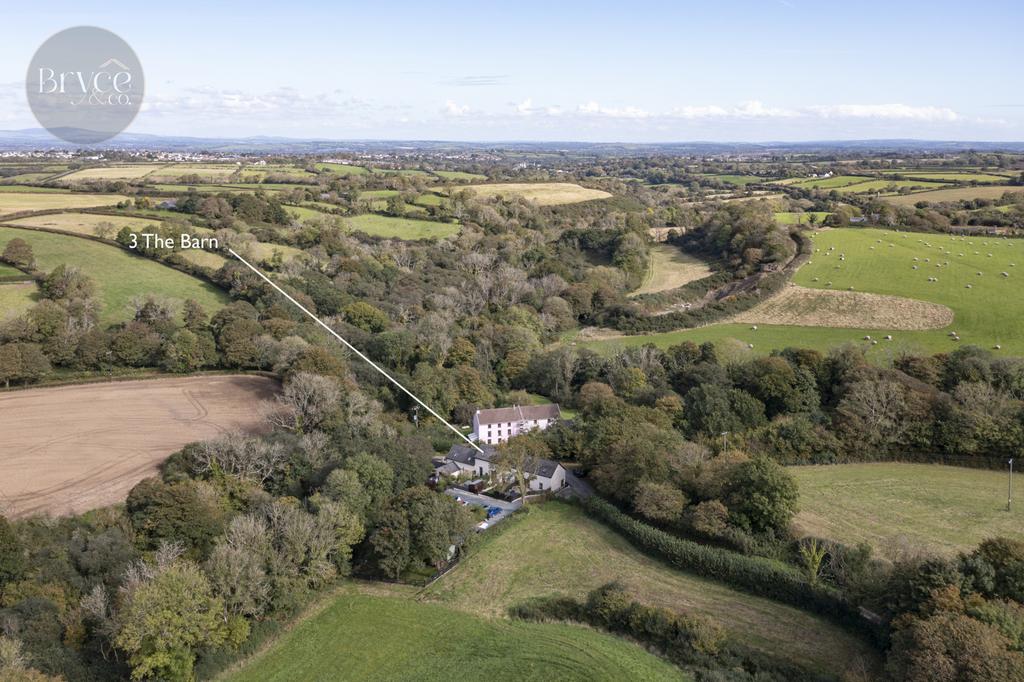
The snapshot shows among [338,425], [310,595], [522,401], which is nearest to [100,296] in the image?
[338,425]

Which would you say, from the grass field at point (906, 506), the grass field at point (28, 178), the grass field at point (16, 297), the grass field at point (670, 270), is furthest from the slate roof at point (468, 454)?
the grass field at point (28, 178)

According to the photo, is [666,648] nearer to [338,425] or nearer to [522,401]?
[338,425]

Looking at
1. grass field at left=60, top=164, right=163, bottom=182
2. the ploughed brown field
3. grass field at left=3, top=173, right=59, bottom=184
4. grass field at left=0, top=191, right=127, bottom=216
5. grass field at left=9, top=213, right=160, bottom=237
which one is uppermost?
grass field at left=60, top=164, right=163, bottom=182

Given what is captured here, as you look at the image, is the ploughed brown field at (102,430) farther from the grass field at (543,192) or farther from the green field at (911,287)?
the grass field at (543,192)

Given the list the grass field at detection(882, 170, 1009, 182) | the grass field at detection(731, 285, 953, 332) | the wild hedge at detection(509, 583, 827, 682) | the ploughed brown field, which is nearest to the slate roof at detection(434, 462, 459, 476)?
the ploughed brown field

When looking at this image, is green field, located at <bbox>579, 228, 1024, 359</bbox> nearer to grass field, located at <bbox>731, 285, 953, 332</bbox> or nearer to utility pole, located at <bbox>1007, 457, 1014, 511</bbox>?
grass field, located at <bbox>731, 285, 953, 332</bbox>

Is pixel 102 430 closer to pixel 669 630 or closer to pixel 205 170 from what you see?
pixel 669 630
